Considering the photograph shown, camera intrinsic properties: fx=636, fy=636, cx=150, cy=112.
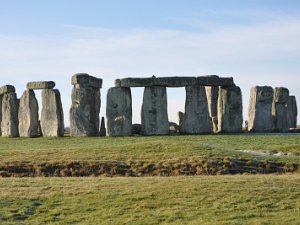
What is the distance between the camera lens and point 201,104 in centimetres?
4150

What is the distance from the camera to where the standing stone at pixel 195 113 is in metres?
41.2

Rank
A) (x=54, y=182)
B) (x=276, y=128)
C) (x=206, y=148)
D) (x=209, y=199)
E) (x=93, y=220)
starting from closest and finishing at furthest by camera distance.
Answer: (x=93, y=220) → (x=209, y=199) → (x=54, y=182) → (x=206, y=148) → (x=276, y=128)

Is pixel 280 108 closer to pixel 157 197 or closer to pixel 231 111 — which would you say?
pixel 231 111

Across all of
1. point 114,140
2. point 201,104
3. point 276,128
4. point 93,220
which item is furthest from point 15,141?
point 93,220

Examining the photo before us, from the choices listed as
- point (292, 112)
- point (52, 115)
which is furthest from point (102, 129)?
point (292, 112)

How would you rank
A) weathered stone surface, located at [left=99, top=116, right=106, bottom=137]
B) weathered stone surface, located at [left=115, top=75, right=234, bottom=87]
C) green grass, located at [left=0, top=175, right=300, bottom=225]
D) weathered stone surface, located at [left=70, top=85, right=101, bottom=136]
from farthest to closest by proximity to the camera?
weathered stone surface, located at [left=99, top=116, right=106, bottom=137], weathered stone surface, located at [left=115, top=75, right=234, bottom=87], weathered stone surface, located at [left=70, top=85, right=101, bottom=136], green grass, located at [left=0, top=175, right=300, bottom=225]

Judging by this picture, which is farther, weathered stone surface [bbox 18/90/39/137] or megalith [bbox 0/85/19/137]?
megalith [bbox 0/85/19/137]

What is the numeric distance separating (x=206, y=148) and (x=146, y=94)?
1252 centimetres

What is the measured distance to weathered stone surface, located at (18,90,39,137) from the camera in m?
41.3

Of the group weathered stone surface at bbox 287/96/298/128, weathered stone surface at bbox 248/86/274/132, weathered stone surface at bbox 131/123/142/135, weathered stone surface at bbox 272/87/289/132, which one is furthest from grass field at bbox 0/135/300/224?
weathered stone surface at bbox 287/96/298/128

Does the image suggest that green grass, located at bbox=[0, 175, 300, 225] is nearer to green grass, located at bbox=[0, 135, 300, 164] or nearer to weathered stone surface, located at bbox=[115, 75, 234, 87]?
green grass, located at bbox=[0, 135, 300, 164]

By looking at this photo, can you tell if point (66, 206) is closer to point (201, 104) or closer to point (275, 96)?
point (201, 104)

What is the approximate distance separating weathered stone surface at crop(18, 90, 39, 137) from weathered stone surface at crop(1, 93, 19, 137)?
561 millimetres

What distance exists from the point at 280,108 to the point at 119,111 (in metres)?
12.3
